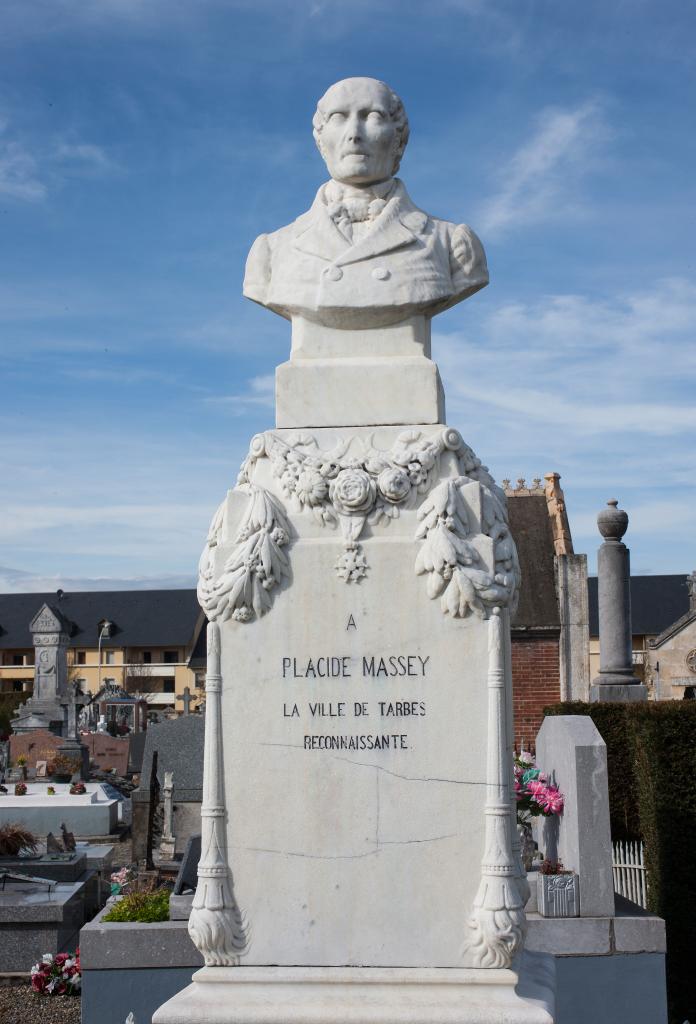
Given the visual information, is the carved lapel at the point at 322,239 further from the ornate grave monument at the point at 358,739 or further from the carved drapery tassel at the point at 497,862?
the carved drapery tassel at the point at 497,862

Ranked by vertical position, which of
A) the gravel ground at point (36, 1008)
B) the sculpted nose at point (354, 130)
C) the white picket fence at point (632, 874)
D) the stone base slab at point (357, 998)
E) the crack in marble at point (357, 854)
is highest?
the sculpted nose at point (354, 130)

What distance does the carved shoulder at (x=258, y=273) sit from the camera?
5641mm

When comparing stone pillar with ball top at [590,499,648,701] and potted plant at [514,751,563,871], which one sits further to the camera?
stone pillar with ball top at [590,499,648,701]

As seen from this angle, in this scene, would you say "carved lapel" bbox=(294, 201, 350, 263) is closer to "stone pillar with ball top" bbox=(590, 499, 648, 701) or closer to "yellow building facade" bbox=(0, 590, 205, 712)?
"stone pillar with ball top" bbox=(590, 499, 648, 701)

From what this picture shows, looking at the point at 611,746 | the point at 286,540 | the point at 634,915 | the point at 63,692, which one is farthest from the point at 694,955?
the point at 63,692

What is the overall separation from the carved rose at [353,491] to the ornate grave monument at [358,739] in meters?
0.01

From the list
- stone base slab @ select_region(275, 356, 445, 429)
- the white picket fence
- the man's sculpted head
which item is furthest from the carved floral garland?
the white picket fence

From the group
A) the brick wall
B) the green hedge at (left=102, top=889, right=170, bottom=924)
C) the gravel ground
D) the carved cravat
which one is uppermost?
the carved cravat

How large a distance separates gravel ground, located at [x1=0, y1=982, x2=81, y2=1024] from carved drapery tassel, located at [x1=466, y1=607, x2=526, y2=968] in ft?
16.9

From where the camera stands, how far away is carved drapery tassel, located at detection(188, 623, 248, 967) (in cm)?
488

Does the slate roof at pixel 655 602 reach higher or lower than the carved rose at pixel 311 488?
higher

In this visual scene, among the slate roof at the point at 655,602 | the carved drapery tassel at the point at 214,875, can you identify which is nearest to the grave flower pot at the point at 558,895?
the carved drapery tassel at the point at 214,875

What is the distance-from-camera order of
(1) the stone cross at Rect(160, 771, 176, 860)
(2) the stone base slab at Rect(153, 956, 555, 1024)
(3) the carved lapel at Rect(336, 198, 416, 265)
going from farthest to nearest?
(1) the stone cross at Rect(160, 771, 176, 860), (3) the carved lapel at Rect(336, 198, 416, 265), (2) the stone base slab at Rect(153, 956, 555, 1024)

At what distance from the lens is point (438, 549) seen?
491 cm
